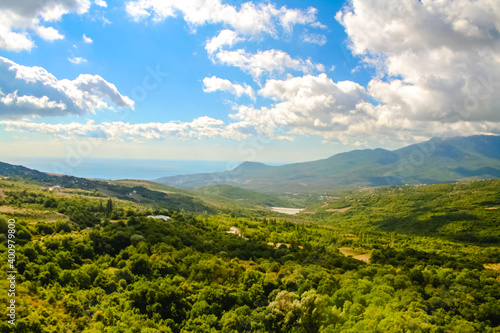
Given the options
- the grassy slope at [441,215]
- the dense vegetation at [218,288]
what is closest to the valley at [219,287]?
the dense vegetation at [218,288]

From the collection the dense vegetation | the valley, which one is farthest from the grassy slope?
the dense vegetation

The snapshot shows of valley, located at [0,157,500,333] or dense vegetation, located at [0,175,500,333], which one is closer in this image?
dense vegetation, located at [0,175,500,333]

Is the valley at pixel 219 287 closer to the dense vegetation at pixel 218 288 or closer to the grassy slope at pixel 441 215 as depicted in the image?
the dense vegetation at pixel 218 288

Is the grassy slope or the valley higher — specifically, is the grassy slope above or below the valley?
below

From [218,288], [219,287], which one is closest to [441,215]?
[219,287]

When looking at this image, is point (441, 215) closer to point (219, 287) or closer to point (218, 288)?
point (219, 287)

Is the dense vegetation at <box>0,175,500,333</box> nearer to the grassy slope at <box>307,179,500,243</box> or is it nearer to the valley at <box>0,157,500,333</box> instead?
the valley at <box>0,157,500,333</box>

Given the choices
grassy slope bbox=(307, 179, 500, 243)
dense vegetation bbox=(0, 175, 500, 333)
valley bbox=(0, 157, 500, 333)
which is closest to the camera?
dense vegetation bbox=(0, 175, 500, 333)

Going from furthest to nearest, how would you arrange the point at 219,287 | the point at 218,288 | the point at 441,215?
the point at 441,215 → the point at 219,287 → the point at 218,288

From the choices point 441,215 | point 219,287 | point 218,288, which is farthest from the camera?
point 441,215

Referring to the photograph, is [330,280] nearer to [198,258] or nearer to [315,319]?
[315,319]

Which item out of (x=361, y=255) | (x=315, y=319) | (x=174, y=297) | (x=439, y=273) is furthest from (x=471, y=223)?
(x=174, y=297)
